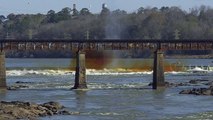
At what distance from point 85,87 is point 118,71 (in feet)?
179

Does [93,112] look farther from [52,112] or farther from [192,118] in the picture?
[192,118]

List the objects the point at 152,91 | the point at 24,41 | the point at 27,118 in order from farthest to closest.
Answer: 1. the point at 24,41
2. the point at 152,91
3. the point at 27,118

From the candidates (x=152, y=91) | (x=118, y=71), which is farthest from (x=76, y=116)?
(x=118, y=71)

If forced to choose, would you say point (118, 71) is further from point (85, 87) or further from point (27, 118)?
point (27, 118)

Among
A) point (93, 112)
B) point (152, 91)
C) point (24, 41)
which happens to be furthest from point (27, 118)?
point (24, 41)

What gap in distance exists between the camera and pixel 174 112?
58.2m

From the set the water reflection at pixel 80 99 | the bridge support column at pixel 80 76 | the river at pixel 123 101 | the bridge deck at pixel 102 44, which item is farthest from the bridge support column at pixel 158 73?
the water reflection at pixel 80 99

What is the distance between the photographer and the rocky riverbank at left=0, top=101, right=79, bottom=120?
2055 inches

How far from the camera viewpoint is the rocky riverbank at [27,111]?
5219 cm

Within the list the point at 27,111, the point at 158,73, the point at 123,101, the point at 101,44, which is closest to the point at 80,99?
the point at 123,101

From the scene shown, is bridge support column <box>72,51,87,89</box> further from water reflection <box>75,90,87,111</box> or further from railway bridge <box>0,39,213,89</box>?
water reflection <box>75,90,87,111</box>

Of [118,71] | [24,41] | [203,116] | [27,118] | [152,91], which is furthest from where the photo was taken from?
[118,71]

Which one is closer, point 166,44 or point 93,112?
point 93,112

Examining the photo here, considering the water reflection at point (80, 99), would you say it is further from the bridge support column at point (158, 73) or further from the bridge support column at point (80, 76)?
the bridge support column at point (158, 73)
